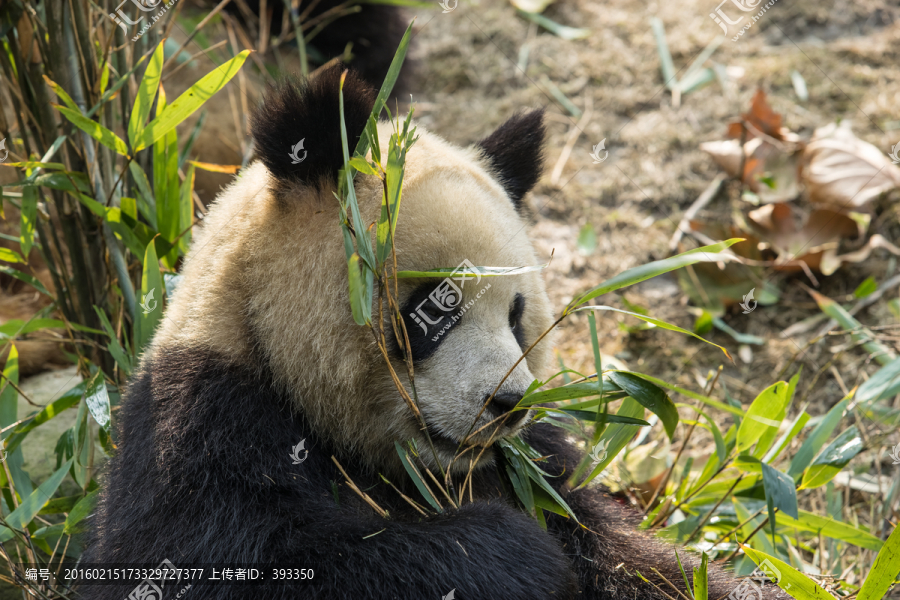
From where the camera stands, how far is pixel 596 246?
189 inches

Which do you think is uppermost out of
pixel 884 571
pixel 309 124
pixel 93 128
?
pixel 93 128

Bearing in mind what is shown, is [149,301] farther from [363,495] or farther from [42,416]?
[363,495]

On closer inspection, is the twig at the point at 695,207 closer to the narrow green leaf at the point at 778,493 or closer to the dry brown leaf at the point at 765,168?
the dry brown leaf at the point at 765,168

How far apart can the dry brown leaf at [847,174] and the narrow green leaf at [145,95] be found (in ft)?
12.1

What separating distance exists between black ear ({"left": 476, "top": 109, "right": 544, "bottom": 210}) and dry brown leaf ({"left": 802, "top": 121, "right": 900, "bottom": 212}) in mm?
2354

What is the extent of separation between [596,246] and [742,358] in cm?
121

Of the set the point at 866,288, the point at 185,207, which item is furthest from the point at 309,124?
the point at 866,288

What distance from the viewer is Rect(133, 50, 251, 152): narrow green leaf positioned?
247 cm

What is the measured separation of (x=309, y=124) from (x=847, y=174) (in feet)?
11.5

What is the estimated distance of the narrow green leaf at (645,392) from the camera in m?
2.20

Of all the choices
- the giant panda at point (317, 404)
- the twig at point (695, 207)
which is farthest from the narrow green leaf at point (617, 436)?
the twig at point (695, 207)

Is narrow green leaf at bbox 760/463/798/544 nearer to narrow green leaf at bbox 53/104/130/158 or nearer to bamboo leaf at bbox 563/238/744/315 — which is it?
bamboo leaf at bbox 563/238/744/315

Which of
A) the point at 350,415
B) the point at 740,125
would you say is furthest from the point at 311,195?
the point at 740,125

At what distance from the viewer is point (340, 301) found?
218cm
